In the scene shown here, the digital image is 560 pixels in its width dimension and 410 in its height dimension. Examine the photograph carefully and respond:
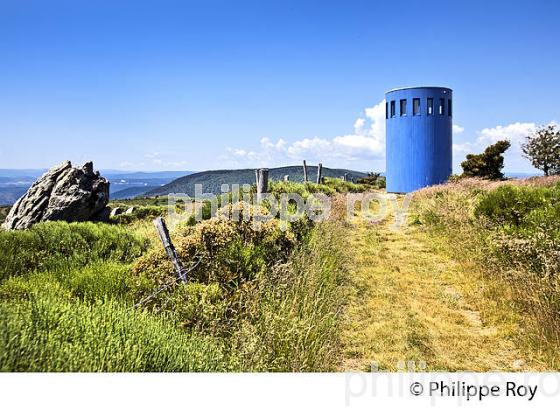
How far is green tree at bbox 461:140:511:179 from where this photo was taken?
1864cm

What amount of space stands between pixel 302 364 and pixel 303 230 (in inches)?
160

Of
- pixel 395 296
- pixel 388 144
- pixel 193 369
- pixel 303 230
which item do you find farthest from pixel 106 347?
Answer: pixel 388 144

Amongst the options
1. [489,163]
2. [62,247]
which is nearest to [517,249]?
[62,247]

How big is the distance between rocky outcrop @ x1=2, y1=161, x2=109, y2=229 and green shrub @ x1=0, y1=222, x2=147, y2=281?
3.17 meters

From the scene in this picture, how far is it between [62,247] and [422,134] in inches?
615

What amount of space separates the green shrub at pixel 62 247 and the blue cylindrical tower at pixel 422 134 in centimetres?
1463

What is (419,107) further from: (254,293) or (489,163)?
(254,293)

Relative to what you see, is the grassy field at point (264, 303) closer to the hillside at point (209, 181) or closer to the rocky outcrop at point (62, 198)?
the hillside at point (209, 181)

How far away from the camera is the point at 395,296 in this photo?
19.2ft

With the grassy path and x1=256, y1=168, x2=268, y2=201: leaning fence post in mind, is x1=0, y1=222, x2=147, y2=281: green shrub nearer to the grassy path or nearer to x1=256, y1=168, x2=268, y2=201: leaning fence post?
the grassy path

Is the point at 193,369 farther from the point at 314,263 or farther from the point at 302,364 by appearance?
the point at 314,263

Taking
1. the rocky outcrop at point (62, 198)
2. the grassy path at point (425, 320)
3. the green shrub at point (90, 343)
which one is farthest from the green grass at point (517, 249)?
the rocky outcrop at point (62, 198)

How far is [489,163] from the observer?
1895 centimetres

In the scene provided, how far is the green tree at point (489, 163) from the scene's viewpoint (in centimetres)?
1864
